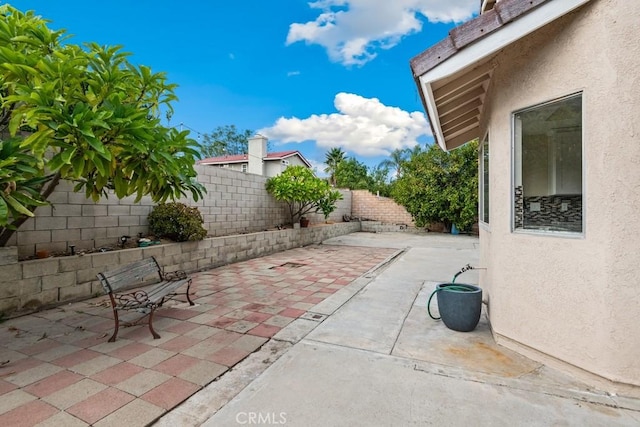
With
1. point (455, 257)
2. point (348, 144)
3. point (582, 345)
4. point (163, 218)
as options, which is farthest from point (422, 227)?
point (348, 144)

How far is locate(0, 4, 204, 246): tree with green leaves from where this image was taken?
2832 millimetres

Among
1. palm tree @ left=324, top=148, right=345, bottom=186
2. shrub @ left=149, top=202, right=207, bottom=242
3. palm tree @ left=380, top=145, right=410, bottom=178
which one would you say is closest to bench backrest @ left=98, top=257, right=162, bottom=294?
shrub @ left=149, top=202, right=207, bottom=242

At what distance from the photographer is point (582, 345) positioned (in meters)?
2.83

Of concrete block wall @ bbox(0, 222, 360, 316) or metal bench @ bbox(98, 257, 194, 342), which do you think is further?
concrete block wall @ bbox(0, 222, 360, 316)

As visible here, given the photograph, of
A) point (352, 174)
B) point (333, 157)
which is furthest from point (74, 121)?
point (333, 157)

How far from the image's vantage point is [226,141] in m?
44.3

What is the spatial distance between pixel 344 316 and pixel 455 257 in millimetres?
6892

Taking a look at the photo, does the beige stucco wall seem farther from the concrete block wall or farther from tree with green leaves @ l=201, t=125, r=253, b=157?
tree with green leaves @ l=201, t=125, r=253, b=157

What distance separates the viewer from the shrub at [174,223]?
286 inches

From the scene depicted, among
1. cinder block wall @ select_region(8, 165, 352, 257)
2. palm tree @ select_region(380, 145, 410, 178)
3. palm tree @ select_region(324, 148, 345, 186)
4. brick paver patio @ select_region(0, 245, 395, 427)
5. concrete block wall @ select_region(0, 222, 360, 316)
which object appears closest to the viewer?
brick paver patio @ select_region(0, 245, 395, 427)

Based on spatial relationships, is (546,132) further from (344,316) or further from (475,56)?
(344,316)

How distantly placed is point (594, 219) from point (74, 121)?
4777mm

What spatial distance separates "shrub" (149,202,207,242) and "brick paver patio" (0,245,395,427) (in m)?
1.62

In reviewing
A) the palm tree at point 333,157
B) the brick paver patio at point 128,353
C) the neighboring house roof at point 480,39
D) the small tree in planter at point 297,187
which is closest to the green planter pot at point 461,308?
the brick paver patio at point 128,353
